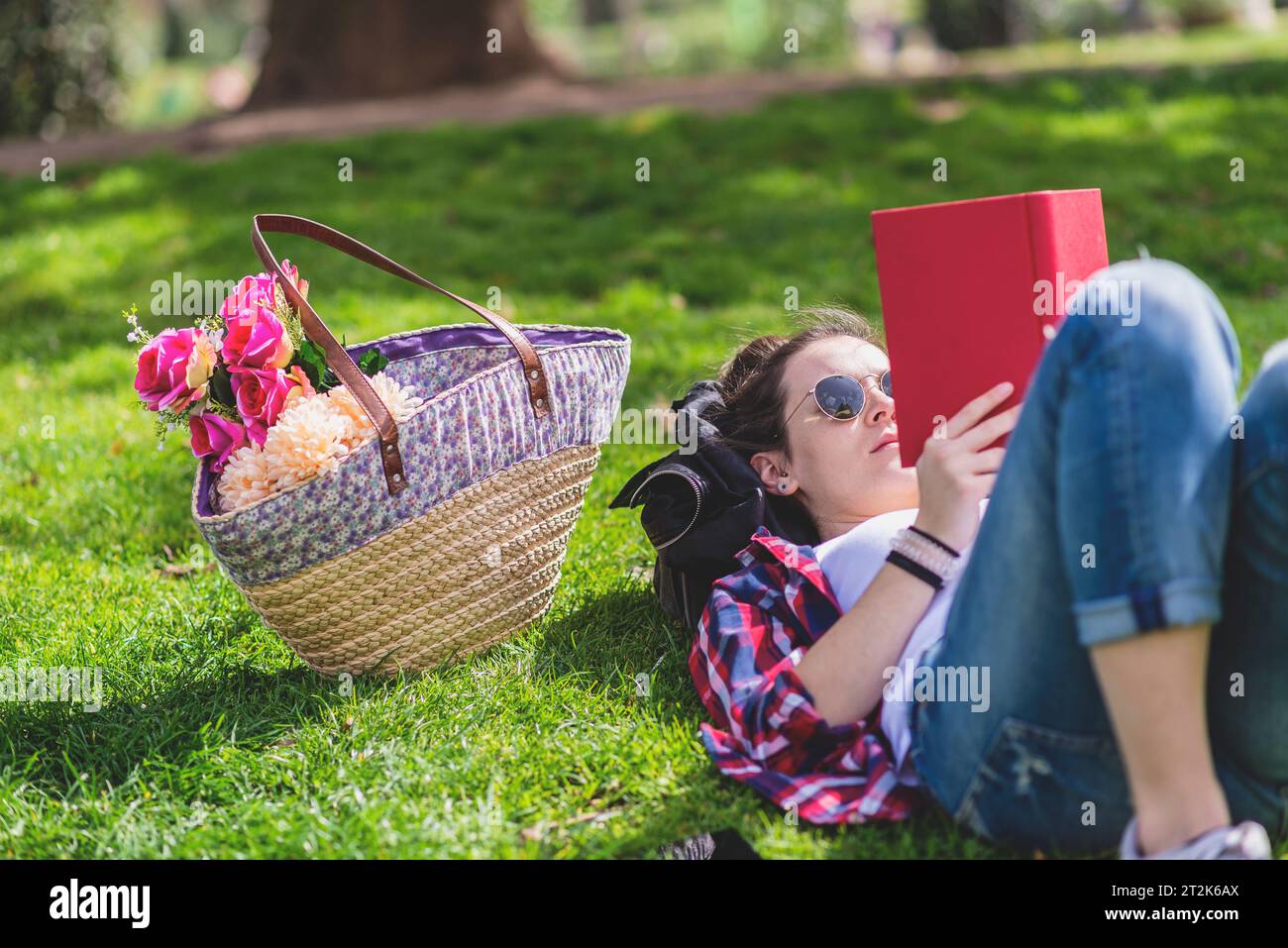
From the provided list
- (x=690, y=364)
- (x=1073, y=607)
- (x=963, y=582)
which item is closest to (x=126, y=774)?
(x=963, y=582)

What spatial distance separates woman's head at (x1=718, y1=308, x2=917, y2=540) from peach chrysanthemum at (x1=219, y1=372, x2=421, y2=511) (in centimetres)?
79

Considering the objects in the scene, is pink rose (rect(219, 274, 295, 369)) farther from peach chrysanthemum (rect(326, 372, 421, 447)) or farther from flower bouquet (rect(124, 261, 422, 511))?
peach chrysanthemum (rect(326, 372, 421, 447))

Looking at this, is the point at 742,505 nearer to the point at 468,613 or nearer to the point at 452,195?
the point at 468,613

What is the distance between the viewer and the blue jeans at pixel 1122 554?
5.22 ft

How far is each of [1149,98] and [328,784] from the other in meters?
7.60

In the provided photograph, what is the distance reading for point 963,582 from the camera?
1.86 m

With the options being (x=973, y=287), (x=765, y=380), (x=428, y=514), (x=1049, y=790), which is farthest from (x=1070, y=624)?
(x=428, y=514)

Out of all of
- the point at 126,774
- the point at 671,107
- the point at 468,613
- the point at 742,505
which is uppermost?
the point at 671,107

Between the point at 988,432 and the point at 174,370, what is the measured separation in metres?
1.57

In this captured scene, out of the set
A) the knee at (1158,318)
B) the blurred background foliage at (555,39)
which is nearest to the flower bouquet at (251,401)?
the knee at (1158,318)

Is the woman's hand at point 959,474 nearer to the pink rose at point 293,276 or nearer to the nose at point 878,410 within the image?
the nose at point 878,410

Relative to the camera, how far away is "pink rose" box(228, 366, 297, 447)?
242 centimetres

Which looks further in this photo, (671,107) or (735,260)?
(671,107)

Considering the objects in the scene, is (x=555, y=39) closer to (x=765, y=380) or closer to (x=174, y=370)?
(x=765, y=380)
